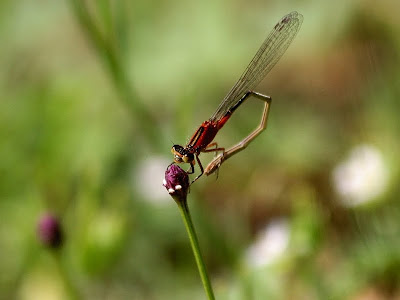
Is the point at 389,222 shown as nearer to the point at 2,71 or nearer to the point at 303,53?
the point at 303,53

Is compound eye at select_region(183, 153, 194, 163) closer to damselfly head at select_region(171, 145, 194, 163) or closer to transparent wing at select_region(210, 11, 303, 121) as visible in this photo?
damselfly head at select_region(171, 145, 194, 163)

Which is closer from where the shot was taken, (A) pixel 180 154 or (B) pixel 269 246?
(A) pixel 180 154

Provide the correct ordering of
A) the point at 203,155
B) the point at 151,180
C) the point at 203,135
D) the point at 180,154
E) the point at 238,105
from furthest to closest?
the point at 203,155 → the point at 151,180 → the point at 238,105 → the point at 203,135 → the point at 180,154

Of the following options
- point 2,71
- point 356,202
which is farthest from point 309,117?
point 2,71

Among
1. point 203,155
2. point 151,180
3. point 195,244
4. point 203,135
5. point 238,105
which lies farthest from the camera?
point 203,155

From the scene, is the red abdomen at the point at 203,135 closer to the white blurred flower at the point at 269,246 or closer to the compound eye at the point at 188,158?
the compound eye at the point at 188,158

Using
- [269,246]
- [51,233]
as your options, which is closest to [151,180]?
[269,246]

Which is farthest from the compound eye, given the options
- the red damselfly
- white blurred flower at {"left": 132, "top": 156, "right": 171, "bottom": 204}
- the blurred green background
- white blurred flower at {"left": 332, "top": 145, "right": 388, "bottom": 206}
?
white blurred flower at {"left": 132, "top": 156, "right": 171, "bottom": 204}

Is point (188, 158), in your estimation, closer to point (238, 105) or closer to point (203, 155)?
point (238, 105)

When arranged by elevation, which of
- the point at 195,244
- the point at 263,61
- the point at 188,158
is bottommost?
the point at 195,244
